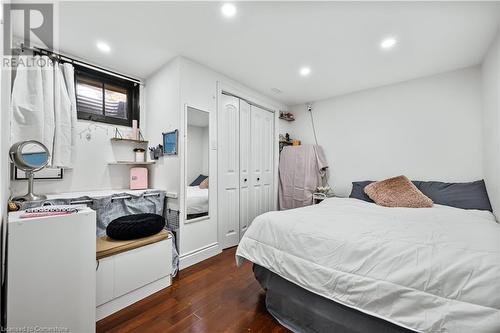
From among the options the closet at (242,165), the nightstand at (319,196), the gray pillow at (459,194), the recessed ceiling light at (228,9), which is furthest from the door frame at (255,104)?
the gray pillow at (459,194)

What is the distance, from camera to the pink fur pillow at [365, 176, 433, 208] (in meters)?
2.40

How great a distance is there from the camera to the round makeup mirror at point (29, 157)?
1657 mm

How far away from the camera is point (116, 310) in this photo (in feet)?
5.39

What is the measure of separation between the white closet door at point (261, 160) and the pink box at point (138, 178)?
1.54m

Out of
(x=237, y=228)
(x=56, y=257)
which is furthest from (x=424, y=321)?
(x=237, y=228)

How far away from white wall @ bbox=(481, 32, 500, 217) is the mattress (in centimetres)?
293

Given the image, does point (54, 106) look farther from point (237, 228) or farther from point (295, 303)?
point (295, 303)

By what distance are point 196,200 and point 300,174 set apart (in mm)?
1910

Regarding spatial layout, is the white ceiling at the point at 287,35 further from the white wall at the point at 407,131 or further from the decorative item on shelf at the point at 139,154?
the decorative item on shelf at the point at 139,154

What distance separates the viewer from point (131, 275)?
174 cm

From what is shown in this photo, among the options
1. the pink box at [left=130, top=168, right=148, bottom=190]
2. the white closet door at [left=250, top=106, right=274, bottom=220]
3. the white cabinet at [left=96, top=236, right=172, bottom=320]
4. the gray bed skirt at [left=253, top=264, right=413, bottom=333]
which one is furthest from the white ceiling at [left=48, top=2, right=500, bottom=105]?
the gray bed skirt at [left=253, top=264, right=413, bottom=333]

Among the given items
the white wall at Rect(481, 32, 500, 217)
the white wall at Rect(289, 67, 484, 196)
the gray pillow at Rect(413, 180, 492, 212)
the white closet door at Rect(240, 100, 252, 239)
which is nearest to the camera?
the white wall at Rect(481, 32, 500, 217)

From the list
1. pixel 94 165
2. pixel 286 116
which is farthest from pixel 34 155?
pixel 286 116

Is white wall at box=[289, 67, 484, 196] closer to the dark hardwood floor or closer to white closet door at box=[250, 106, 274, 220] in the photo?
white closet door at box=[250, 106, 274, 220]
